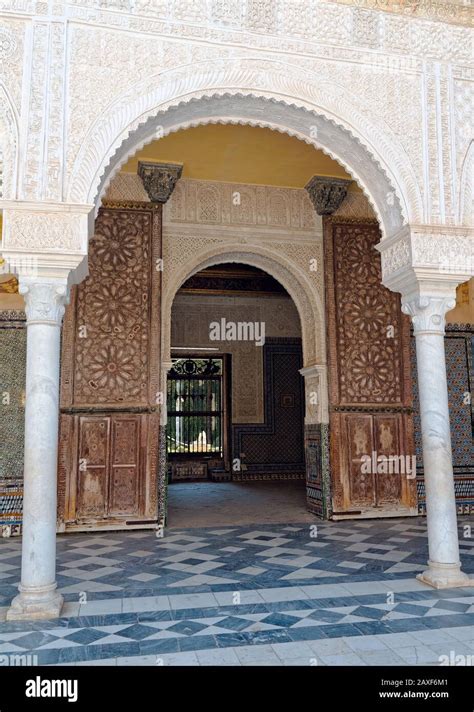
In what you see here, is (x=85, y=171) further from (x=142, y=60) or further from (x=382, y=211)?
(x=382, y=211)

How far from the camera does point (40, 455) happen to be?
9.66ft

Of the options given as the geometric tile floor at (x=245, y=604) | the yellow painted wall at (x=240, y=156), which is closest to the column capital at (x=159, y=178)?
the yellow painted wall at (x=240, y=156)

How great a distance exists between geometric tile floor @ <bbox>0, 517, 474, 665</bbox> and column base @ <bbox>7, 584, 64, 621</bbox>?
0.19ft

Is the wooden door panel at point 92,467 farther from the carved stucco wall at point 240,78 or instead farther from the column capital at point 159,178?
the carved stucco wall at point 240,78

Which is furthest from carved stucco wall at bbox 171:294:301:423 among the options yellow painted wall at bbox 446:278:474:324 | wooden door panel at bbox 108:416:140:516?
wooden door panel at bbox 108:416:140:516

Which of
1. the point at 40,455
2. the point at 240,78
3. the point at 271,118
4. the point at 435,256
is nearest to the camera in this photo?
the point at 40,455

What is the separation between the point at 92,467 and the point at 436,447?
2.93m

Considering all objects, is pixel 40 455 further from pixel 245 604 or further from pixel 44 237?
pixel 245 604

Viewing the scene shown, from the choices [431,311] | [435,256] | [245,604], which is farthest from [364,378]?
[245,604]

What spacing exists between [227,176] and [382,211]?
2.21m

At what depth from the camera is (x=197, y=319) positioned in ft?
30.8

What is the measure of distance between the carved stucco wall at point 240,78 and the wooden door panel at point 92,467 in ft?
8.09
